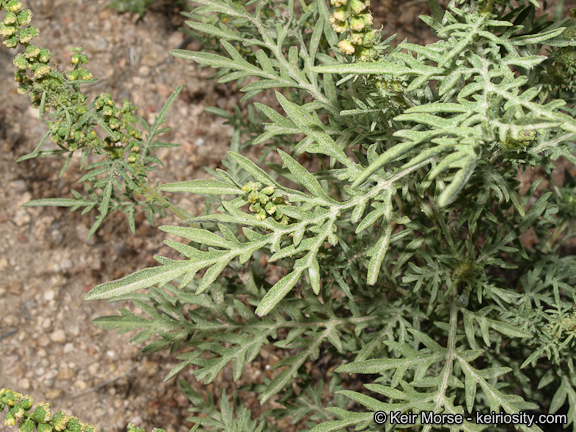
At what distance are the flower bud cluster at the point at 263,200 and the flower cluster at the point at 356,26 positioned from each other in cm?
40

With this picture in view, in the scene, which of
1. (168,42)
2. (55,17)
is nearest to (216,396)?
(168,42)

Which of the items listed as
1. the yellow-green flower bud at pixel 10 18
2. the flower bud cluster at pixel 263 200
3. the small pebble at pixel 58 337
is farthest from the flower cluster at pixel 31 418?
the small pebble at pixel 58 337

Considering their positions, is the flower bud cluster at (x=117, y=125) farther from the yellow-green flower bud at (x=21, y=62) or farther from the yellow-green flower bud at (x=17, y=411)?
the yellow-green flower bud at (x=17, y=411)

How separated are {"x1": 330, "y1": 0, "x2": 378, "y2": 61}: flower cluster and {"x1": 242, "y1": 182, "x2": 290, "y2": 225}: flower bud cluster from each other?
0.40 meters

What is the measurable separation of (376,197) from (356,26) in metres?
0.44

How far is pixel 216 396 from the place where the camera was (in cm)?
279

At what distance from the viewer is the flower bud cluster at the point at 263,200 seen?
133cm

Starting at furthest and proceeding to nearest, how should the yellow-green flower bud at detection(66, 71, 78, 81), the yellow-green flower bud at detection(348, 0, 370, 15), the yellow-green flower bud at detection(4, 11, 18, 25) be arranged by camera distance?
the yellow-green flower bud at detection(66, 71, 78, 81)
the yellow-green flower bud at detection(4, 11, 18, 25)
the yellow-green flower bud at detection(348, 0, 370, 15)

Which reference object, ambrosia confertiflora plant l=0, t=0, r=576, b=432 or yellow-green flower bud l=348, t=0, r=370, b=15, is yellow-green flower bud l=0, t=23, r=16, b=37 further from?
yellow-green flower bud l=348, t=0, r=370, b=15

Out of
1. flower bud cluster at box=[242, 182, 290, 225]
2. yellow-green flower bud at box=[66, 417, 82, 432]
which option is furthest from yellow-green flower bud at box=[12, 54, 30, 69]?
yellow-green flower bud at box=[66, 417, 82, 432]

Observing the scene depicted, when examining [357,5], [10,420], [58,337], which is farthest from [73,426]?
[58,337]

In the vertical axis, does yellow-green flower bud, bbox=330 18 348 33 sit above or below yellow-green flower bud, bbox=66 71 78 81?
above

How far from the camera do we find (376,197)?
4.59ft

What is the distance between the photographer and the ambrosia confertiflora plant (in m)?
1.25
